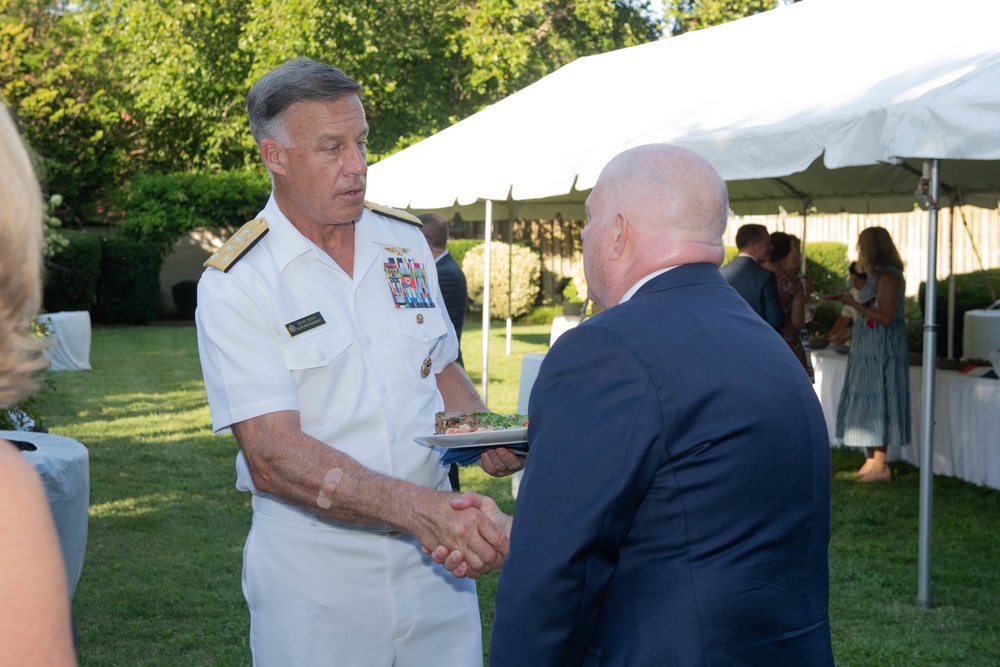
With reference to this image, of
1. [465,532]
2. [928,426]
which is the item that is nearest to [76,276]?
[928,426]

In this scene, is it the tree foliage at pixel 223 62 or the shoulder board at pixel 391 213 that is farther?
the tree foliage at pixel 223 62

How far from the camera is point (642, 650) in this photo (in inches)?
68.5

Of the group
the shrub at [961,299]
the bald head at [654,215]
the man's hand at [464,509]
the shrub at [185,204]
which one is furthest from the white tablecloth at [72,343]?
the bald head at [654,215]

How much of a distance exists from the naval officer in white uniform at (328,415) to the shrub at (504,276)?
65.9 feet

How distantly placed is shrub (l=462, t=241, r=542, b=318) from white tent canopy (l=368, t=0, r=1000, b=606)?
392 inches

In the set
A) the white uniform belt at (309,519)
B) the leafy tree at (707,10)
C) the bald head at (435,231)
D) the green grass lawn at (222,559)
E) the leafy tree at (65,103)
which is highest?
the leafy tree at (707,10)

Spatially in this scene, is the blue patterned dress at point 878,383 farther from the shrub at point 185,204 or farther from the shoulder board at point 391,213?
the shrub at point 185,204

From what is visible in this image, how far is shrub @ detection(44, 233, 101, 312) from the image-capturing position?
864 inches

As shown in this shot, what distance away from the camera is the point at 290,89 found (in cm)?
253

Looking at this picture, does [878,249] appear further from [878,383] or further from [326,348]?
[326,348]

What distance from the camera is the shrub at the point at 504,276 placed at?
2300 cm

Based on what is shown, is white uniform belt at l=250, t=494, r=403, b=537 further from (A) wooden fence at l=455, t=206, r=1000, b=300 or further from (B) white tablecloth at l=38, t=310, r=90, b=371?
(B) white tablecloth at l=38, t=310, r=90, b=371

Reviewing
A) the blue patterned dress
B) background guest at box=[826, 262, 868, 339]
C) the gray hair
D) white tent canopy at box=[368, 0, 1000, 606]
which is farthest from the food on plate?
background guest at box=[826, 262, 868, 339]

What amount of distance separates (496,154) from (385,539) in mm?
7121
